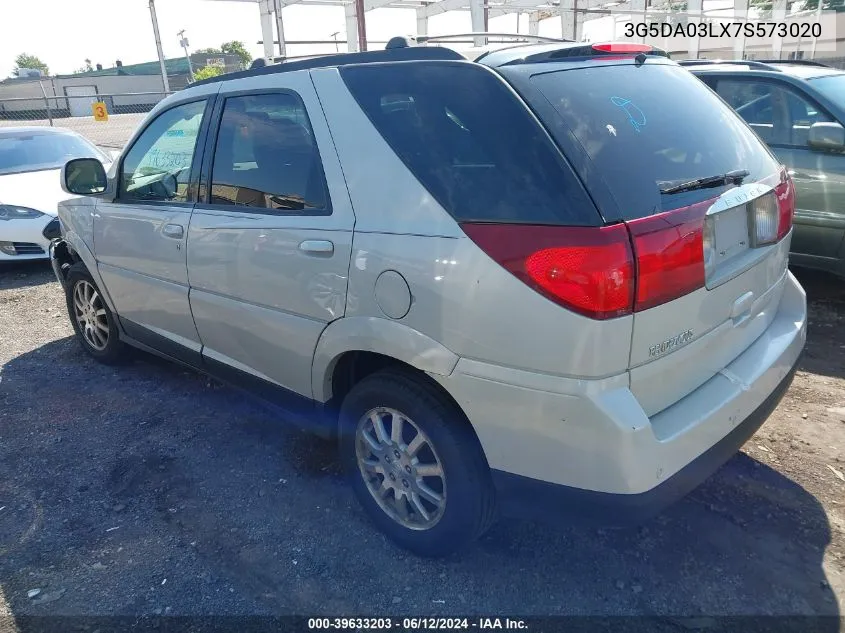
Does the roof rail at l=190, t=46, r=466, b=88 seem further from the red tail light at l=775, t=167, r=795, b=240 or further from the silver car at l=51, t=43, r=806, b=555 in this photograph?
the red tail light at l=775, t=167, r=795, b=240

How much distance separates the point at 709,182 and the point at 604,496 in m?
1.12

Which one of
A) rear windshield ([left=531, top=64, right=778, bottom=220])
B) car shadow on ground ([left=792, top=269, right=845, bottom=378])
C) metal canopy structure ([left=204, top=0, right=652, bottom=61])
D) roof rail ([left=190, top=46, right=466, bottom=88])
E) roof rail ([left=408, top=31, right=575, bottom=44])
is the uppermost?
metal canopy structure ([left=204, top=0, right=652, bottom=61])

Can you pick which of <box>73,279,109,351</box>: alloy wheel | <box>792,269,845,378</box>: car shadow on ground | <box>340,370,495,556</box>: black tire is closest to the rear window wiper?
<box>340,370,495,556</box>: black tire

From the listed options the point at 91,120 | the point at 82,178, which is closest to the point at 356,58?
the point at 82,178

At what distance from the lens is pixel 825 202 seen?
4758 mm

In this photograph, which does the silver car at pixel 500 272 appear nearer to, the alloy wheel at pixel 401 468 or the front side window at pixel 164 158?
A: the alloy wheel at pixel 401 468

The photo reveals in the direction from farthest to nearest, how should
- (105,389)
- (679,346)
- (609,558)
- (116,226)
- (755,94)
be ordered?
(755,94) < (105,389) < (116,226) < (609,558) < (679,346)

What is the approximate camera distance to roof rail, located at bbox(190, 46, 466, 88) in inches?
90.3

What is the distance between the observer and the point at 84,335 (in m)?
4.74

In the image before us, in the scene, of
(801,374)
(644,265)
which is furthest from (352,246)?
(801,374)

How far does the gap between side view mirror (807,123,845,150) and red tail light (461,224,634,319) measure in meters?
3.83

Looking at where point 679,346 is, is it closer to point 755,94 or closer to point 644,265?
point 644,265

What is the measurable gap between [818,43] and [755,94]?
20.4m

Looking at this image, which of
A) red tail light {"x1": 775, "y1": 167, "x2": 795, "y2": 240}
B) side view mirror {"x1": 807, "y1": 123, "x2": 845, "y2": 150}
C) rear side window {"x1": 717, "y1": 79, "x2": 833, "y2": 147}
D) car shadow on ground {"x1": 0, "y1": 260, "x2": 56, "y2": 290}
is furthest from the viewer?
car shadow on ground {"x1": 0, "y1": 260, "x2": 56, "y2": 290}
